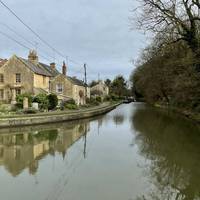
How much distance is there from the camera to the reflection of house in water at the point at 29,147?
508 inches

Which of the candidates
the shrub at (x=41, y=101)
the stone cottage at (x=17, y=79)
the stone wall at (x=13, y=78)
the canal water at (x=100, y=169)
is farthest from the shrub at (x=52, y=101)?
the canal water at (x=100, y=169)

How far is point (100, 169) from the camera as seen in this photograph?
38.4 feet

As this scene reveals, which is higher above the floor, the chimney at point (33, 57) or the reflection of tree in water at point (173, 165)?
the chimney at point (33, 57)

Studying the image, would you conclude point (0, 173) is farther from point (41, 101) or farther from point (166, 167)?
point (41, 101)

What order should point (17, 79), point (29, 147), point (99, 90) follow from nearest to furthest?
point (29, 147)
point (17, 79)
point (99, 90)

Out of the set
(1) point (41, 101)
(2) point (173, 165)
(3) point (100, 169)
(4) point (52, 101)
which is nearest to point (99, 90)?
(4) point (52, 101)

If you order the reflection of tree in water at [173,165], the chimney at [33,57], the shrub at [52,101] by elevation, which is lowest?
the reflection of tree in water at [173,165]

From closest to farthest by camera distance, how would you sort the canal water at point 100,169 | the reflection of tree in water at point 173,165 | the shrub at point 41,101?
the canal water at point 100,169, the reflection of tree in water at point 173,165, the shrub at point 41,101

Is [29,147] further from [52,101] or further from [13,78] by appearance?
[13,78]

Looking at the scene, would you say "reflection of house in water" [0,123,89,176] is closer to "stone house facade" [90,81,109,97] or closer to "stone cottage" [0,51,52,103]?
"stone cottage" [0,51,52,103]

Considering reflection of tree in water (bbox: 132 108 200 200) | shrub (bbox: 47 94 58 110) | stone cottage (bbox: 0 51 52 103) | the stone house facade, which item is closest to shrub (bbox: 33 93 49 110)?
shrub (bbox: 47 94 58 110)

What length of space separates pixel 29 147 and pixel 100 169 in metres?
6.73

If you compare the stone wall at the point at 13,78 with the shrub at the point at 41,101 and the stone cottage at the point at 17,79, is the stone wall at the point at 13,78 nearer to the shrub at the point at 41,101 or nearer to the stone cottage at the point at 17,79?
the stone cottage at the point at 17,79

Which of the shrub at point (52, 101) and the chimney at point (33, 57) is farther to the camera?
the chimney at point (33, 57)
